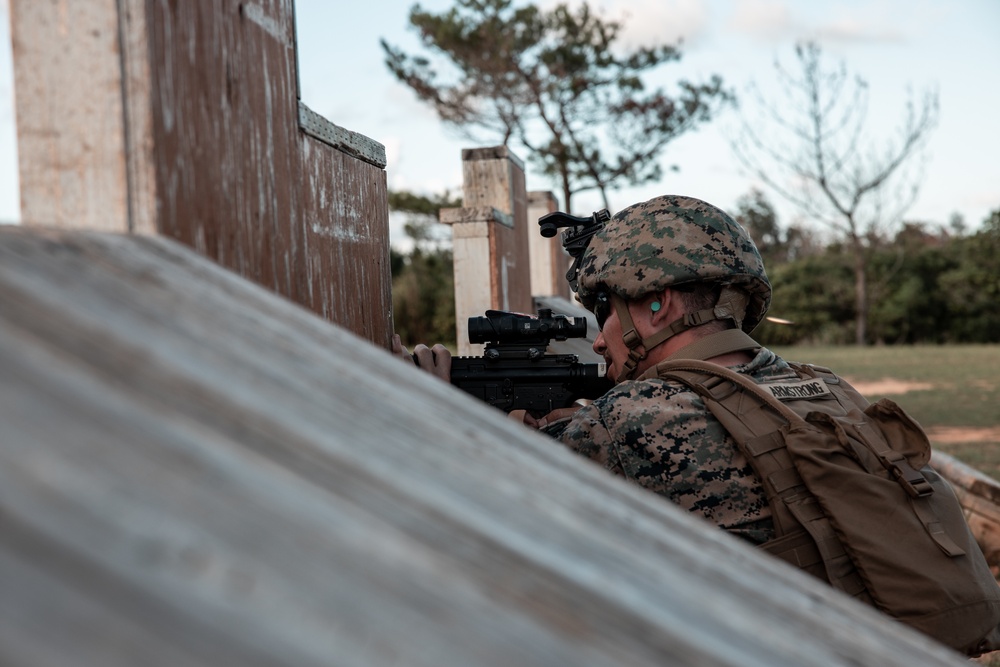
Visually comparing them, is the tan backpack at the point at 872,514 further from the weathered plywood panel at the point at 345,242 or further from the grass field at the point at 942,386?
the grass field at the point at 942,386

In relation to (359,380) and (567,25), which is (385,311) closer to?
(359,380)

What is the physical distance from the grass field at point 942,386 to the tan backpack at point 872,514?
666 centimetres

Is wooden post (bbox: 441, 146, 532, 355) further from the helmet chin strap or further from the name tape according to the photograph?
the name tape

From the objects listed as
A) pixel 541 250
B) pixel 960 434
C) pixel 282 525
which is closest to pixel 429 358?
pixel 282 525

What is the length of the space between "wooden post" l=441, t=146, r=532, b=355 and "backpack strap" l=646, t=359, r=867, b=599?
2.94 meters

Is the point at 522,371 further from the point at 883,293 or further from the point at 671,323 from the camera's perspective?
the point at 883,293

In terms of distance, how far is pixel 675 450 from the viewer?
101 inches

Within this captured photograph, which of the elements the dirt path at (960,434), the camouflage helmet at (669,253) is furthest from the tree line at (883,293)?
the camouflage helmet at (669,253)

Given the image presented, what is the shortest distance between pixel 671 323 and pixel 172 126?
6.11ft

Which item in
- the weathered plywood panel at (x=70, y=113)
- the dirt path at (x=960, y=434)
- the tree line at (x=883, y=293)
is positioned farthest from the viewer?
the tree line at (x=883, y=293)

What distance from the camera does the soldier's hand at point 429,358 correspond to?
294 cm

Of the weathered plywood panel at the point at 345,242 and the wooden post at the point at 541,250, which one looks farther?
the wooden post at the point at 541,250

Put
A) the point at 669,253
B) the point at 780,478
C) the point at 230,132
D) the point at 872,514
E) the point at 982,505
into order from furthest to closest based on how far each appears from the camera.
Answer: the point at 982,505 < the point at 669,253 < the point at 780,478 < the point at 872,514 < the point at 230,132

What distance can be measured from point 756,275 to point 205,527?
103 inches
